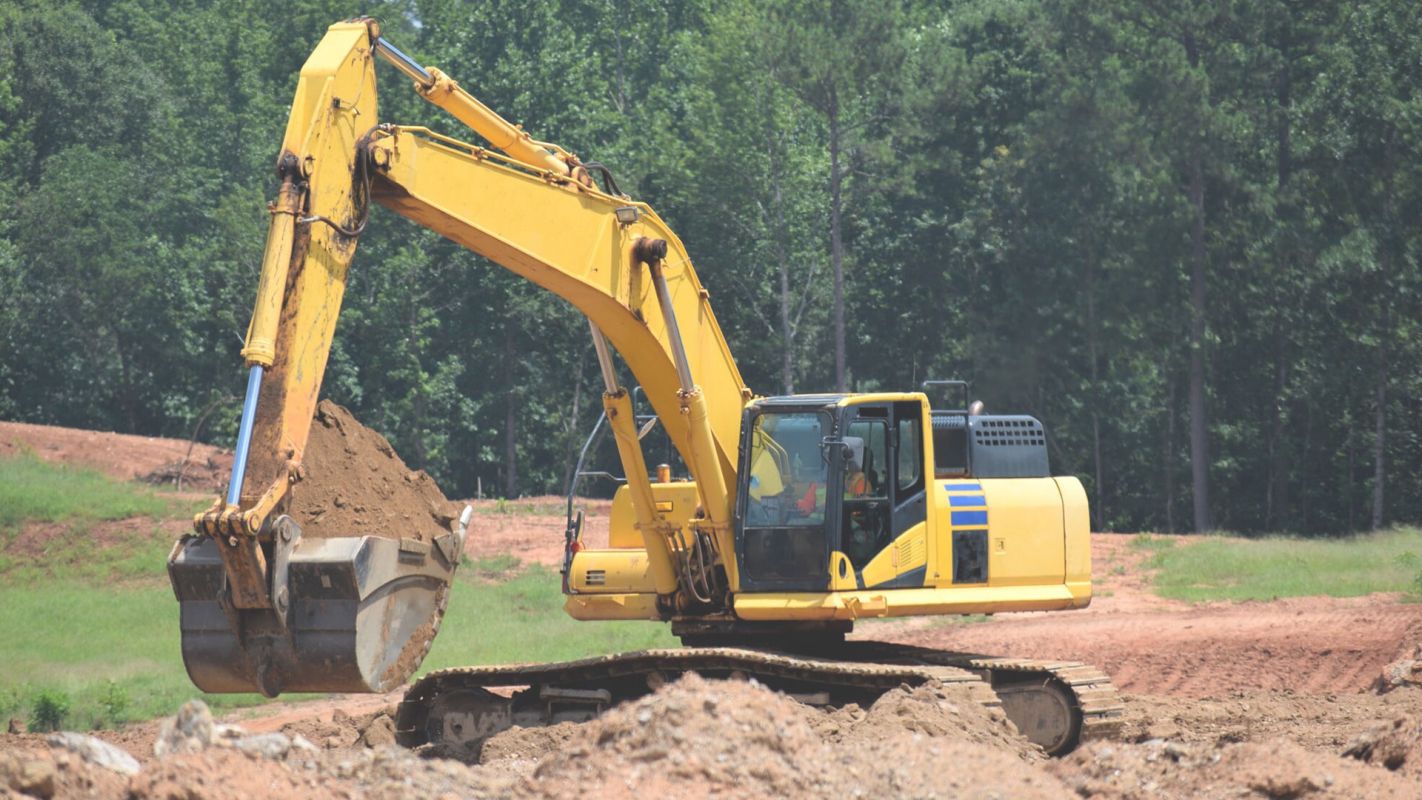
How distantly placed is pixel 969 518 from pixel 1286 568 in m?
17.5

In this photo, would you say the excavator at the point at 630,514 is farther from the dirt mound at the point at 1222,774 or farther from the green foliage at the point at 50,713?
the green foliage at the point at 50,713

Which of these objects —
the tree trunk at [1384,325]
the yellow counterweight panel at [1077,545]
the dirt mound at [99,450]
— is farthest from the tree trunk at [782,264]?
the yellow counterweight panel at [1077,545]

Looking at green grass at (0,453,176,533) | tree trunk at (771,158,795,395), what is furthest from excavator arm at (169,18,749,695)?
tree trunk at (771,158,795,395)

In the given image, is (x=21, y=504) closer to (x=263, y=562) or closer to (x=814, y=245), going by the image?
(x=263, y=562)

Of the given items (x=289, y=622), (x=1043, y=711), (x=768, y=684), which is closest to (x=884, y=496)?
(x=768, y=684)

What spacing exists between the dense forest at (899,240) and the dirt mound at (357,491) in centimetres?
2969

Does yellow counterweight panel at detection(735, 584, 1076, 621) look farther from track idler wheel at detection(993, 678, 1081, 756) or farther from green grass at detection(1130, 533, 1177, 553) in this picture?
green grass at detection(1130, 533, 1177, 553)

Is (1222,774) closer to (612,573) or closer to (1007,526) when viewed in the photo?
(1007,526)

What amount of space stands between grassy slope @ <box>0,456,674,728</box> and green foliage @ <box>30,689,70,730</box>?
6.7 inches

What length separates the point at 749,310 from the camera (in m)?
50.7

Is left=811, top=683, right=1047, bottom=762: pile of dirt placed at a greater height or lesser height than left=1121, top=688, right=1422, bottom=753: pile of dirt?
greater

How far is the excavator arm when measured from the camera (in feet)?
36.4

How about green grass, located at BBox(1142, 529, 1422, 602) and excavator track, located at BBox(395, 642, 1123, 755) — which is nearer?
excavator track, located at BBox(395, 642, 1123, 755)

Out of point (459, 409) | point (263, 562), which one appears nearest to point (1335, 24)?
point (459, 409)
